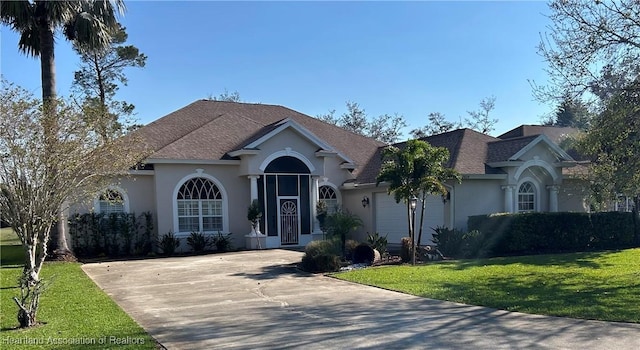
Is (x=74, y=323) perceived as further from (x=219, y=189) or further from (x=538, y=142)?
(x=538, y=142)

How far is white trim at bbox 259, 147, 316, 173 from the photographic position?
20.8 meters

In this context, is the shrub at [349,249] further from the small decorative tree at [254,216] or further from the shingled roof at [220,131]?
the shingled roof at [220,131]

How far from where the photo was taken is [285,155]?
21.3 metres

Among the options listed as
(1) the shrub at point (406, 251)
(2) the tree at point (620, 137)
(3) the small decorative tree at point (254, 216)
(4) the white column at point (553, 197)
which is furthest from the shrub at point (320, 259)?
(4) the white column at point (553, 197)

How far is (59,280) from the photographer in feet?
41.4

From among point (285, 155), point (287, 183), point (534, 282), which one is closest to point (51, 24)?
point (285, 155)

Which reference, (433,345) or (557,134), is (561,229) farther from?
(433,345)

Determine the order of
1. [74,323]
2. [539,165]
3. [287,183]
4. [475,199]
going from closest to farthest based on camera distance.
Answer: [74,323]
[475,199]
[539,165]
[287,183]

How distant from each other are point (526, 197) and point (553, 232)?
3.08 m

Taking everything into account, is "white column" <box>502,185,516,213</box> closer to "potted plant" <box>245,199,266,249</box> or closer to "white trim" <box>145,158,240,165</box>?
"potted plant" <box>245,199,266,249</box>

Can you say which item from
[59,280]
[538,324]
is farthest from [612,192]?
[59,280]

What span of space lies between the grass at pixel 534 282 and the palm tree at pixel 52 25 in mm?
12425

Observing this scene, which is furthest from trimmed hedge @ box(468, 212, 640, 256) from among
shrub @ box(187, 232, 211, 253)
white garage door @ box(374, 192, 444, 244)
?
shrub @ box(187, 232, 211, 253)

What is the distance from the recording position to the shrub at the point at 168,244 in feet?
62.6
